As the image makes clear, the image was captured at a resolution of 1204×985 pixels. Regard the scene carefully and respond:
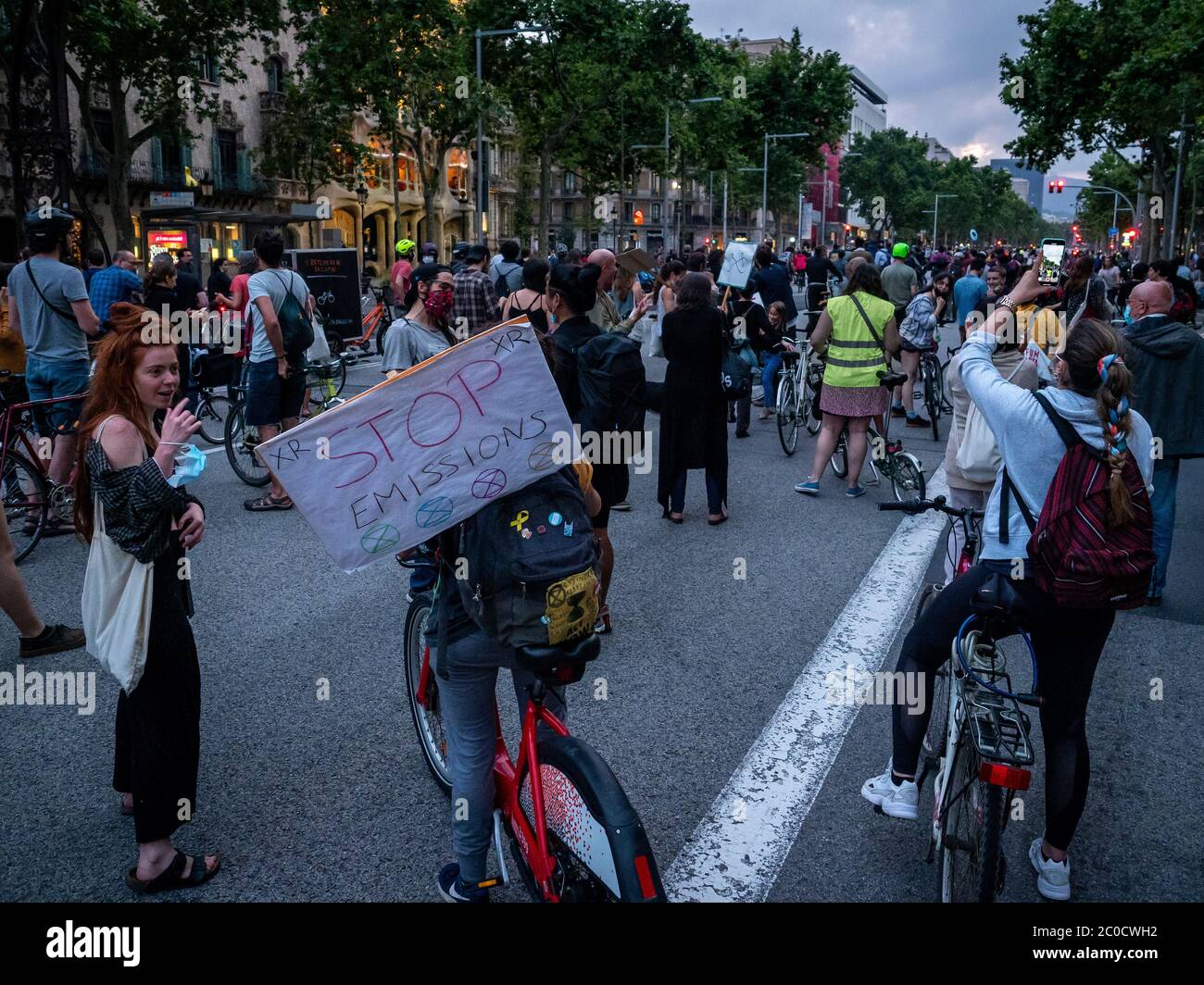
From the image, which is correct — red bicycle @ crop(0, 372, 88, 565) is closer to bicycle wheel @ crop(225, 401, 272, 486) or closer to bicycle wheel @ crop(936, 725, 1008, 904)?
bicycle wheel @ crop(225, 401, 272, 486)

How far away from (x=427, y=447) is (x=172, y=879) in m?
1.71

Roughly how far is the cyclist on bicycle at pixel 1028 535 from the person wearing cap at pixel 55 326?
6355 millimetres

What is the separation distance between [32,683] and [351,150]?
3601 cm

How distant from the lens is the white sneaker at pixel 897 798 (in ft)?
12.1

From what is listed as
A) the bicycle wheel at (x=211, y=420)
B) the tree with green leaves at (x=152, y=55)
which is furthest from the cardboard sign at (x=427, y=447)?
the tree with green leaves at (x=152, y=55)

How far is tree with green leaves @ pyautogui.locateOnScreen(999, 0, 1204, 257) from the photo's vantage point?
33.7 m

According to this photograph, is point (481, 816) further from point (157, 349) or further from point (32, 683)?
point (32, 683)

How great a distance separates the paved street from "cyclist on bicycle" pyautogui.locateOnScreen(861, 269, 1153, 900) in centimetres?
44

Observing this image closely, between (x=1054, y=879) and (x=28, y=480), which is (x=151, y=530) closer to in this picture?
(x=1054, y=879)

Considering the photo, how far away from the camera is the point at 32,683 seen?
5.17 meters

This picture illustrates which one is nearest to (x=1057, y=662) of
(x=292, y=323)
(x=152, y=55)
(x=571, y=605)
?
(x=571, y=605)

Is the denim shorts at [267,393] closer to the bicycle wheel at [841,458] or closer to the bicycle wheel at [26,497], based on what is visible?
the bicycle wheel at [26,497]

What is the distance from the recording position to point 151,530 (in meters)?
3.37

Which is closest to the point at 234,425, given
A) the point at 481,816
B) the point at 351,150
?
the point at 481,816
